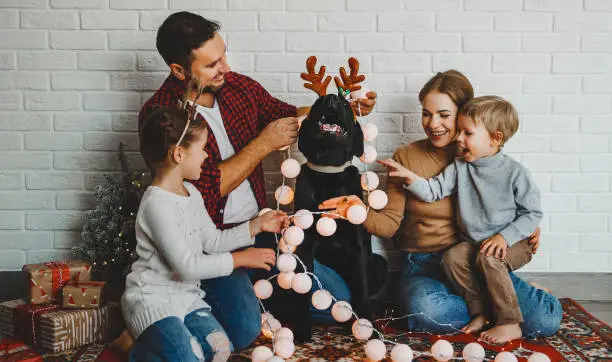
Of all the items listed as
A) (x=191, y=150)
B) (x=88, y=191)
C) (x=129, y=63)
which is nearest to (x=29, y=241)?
(x=88, y=191)

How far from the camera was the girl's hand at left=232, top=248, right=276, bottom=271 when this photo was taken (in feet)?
6.41

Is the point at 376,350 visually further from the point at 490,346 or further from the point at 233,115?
the point at 233,115

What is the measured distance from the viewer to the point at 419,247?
8.25 feet

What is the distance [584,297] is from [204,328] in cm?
181

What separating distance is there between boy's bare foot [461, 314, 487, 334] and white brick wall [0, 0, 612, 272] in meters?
0.67

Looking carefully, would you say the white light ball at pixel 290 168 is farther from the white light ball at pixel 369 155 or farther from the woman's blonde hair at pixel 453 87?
the woman's blonde hair at pixel 453 87

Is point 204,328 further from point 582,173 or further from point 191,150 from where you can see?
point 582,173

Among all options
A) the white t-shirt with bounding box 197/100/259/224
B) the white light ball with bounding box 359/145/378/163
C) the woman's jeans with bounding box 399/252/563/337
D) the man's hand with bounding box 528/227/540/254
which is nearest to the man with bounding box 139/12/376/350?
the white t-shirt with bounding box 197/100/259/224

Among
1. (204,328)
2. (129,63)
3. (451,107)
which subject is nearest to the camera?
(204,328)

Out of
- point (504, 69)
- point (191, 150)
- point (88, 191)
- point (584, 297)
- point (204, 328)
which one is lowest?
point (584, 297)

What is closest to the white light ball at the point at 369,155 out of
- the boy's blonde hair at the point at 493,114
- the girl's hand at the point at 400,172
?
the girl's hand at the point at 400,172

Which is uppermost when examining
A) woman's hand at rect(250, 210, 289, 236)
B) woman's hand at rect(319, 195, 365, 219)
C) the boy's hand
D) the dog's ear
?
the dog's ear

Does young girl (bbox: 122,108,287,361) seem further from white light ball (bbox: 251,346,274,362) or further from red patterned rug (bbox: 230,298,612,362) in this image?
red patterned rug (bbox: 230,298,612,362)

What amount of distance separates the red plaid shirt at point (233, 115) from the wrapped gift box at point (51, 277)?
587 mm
